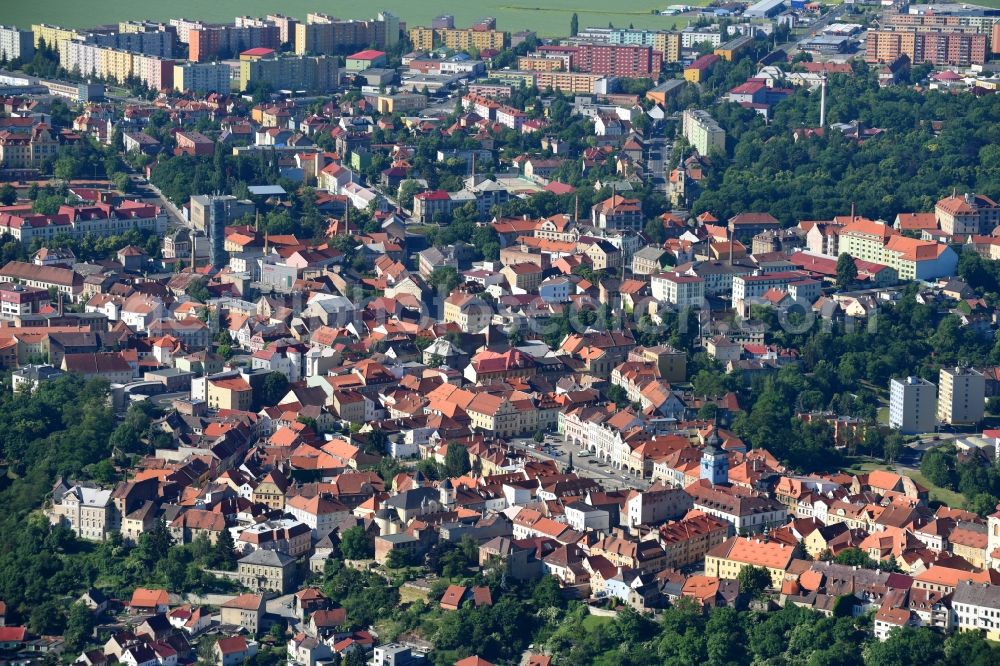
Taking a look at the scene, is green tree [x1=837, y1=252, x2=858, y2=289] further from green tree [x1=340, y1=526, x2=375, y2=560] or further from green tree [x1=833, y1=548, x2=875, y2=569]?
green tree [x1=340, y1=526, x2=375, y2=560]

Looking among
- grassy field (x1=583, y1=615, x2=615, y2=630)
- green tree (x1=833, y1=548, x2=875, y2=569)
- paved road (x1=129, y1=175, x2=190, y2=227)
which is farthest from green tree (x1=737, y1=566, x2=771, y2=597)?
paved road (x1=129, y1=175, x2=190, y2=227)

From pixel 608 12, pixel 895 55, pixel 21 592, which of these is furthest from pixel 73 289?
pixel 608 12

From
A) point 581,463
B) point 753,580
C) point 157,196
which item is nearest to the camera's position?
point 753,580

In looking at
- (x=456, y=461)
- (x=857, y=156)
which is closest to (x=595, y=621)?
(x=456, y=461)

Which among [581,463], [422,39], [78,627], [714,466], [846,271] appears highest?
[422,39]

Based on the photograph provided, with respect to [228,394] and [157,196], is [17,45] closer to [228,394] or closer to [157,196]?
[157,196]

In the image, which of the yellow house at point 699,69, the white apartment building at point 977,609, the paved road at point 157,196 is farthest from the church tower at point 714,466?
the yellow house at point 699,69
